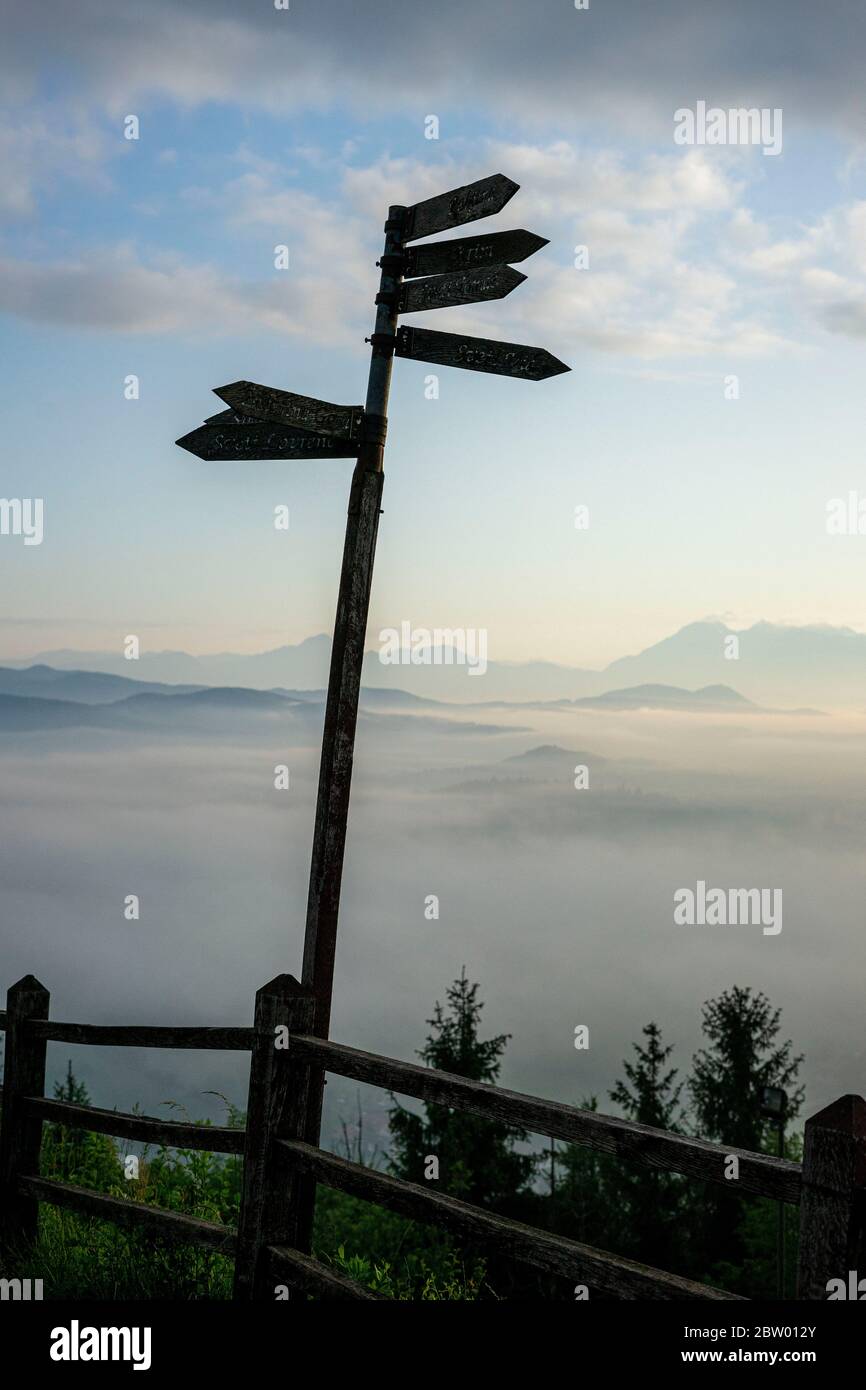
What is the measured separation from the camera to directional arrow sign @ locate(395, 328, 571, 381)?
610cm

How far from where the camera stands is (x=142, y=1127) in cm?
605

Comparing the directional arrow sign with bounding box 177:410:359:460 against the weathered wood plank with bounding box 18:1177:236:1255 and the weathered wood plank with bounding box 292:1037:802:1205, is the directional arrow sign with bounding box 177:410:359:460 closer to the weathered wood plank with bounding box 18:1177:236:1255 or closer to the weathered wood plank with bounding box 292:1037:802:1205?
the weathered wood plank with bounding box 292:1037:802:1205

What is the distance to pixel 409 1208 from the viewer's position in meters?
4.55

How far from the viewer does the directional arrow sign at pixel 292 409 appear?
6195mm

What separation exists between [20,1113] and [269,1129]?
2.52 meters

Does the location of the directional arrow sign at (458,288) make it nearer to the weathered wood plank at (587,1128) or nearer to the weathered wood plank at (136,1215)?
the weathered wood plank at (587,1128)

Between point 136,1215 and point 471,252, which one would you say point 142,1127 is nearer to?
point 136,1215

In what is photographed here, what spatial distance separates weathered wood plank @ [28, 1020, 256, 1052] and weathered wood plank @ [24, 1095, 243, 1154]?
0.35 metres

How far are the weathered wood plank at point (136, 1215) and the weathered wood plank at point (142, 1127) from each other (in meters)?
0.33
